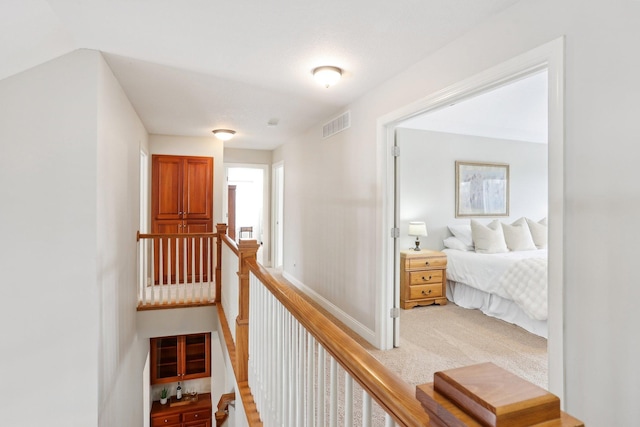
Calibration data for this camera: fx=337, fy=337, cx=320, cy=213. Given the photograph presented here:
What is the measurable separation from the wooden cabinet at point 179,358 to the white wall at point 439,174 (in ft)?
13.2

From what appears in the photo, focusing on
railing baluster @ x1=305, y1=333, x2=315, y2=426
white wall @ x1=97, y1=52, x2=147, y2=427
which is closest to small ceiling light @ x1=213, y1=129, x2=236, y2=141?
white wall @ x1=97, y1=52, x2=147, y2=427

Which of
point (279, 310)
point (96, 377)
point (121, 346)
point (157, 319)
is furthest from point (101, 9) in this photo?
point (157, 319)

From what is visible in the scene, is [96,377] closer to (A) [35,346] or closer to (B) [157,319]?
(A) [35,346]

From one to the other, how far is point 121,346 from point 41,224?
1.54 m

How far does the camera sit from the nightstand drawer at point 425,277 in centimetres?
439

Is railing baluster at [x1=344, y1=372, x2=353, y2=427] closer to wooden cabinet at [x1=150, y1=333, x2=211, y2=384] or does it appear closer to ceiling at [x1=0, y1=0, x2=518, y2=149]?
ceiling at [x1=0, y1=0, x2=518, y2=149]

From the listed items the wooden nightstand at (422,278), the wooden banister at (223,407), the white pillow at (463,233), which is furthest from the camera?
the white pillow at (463,233)

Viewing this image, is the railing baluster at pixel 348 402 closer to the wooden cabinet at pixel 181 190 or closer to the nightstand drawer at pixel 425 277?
the nightstand drawer at pixel 425 277

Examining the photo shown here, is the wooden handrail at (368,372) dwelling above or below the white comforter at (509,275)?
above

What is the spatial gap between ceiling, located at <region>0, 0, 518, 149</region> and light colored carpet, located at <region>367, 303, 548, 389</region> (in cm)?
241

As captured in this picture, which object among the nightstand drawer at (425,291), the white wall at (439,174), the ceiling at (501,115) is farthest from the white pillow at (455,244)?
the ceiling at (501,115)

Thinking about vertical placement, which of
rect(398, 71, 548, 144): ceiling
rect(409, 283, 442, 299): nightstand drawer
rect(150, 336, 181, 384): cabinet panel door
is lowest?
rect(150, 336, 181, 384): cabinet panel door

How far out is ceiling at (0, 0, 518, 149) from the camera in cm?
190

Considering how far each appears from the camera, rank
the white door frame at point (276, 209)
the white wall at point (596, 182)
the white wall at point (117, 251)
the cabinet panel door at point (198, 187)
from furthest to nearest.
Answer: the white door frame at point (276, 209)
the cabinet panel door at point (198, 187)
the white wall at point (117, 251)
the white wall at point (596, 182)
